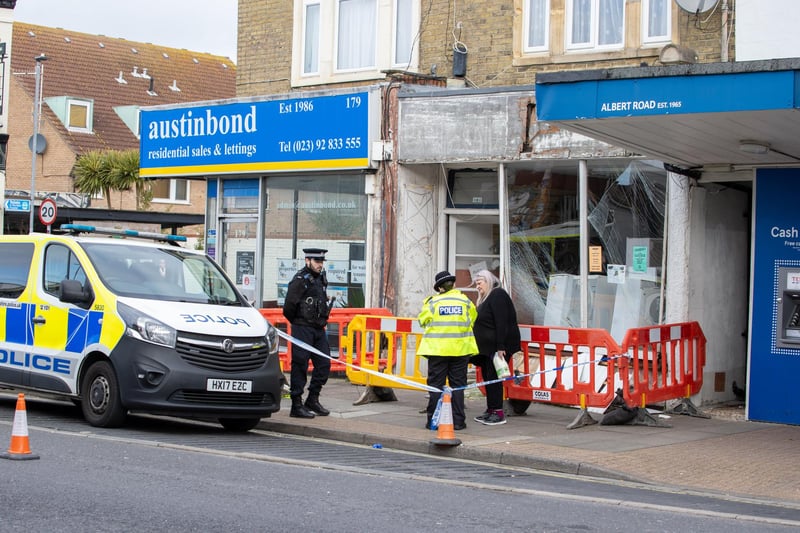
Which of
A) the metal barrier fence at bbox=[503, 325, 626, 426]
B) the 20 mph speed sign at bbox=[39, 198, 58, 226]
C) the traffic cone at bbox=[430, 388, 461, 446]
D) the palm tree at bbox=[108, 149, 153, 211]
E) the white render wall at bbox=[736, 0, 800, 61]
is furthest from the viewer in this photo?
the palm tree at bbox=[108, 149, 153, 211]

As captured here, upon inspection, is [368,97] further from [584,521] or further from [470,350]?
[584,521]

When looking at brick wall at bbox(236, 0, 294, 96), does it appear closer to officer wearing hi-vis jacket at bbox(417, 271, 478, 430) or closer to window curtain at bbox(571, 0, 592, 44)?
window curtain at bbox(571, 0, 592, 44)

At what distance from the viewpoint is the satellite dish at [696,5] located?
562 inches

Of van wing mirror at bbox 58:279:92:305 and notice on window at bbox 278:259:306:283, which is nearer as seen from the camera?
van wing mirror at bbox 58:279:92:305

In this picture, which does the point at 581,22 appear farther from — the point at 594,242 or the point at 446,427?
the point at 446,427

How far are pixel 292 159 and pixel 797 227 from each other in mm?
7967

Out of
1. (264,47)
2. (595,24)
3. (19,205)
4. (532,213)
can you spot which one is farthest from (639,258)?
(19,205)

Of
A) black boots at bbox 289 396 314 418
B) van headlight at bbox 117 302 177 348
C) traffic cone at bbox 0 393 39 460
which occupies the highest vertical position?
van headlight at bbox 117 302 177 348

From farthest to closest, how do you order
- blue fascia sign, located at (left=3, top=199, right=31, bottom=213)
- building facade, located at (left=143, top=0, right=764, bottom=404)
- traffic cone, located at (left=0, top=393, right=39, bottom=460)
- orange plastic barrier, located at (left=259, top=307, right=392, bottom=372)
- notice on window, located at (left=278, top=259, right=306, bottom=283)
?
blue fascia sign, located at (left=3, top=199, right=31, bottom=213) → notice on window, located at (left=278, top=259, right=306, bottom=283) → orange plastic barrier, located at (left=259, top=307, right=392, bottom=372) → building facade, located at (left=143, top=0, right=764, bottom=404) → traffic cone, located at (left=0, top=393, right=39, bottom=460)

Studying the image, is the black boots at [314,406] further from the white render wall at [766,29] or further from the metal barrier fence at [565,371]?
the white render wall at [766,29]

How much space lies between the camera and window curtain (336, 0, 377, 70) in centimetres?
1819

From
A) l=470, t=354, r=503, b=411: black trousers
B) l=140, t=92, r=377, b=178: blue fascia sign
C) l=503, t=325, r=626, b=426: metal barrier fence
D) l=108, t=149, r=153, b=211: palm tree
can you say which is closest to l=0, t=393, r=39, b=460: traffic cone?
l=470, t=354, r=503, b=411: black trousers

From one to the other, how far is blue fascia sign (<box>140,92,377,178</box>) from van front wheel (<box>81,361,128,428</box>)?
6.65 m

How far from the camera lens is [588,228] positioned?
1516 centimetres
